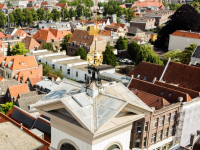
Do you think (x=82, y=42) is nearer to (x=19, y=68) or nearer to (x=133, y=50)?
(x=133, y=50)

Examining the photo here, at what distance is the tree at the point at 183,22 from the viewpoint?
64750 millimetres

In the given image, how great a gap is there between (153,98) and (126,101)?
884 inches

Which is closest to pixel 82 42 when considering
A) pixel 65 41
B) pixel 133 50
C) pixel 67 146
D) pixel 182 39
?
pixel 65 41

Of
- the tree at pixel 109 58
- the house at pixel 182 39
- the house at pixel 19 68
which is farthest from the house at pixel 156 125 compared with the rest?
the house at pixel 182 39

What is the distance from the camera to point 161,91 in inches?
1121

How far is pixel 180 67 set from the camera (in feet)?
112

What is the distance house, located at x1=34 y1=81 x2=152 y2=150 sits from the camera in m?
4.45

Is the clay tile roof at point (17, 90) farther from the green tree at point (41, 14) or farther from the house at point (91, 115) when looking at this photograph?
the green tree at point (41, 14)

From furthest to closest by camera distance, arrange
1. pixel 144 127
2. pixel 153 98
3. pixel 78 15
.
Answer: pixel 78 15 < pixel 153 98 < pixel 144 127

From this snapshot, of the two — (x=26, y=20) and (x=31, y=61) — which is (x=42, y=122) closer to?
(x=31, y=61)

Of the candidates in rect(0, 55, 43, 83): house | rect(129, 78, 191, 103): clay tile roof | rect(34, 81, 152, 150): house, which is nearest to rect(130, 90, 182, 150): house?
rect(129, 78, 191, 103): clay tile roof

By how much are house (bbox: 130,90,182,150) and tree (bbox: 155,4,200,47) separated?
140 ft

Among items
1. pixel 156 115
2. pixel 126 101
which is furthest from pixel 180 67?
pixel 126 101

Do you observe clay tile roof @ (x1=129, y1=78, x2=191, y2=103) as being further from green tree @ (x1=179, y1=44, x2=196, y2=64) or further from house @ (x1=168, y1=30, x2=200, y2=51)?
house @ (x1=168, y1=30, x2=200, y2=51)
